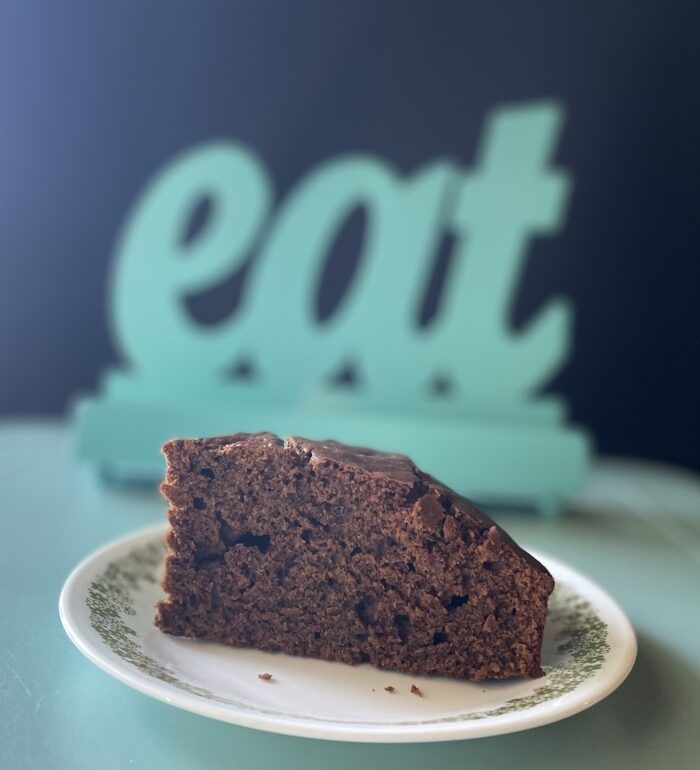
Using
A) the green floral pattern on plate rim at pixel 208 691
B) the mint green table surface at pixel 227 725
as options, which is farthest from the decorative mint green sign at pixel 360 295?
the green floral pattern on plate rim at pixel 208 691

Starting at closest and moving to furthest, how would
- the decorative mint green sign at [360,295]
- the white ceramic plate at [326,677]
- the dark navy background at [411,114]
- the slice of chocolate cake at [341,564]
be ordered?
the white ceramic plate at [326,677] → the slice of chocolate cake at [341,564] → the decorative mint green sign at [360,295] → the dark navy background at [411,114]

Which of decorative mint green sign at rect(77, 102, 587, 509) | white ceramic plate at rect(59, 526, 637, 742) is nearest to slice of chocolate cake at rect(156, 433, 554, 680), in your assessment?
white ceramic plate at rect(59, 526, 637, 742)

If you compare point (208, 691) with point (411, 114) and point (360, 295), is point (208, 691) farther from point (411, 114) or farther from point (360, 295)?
point (411, 114)

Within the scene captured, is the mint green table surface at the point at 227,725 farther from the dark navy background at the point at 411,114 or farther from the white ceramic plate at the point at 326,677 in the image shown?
the dark navy background at the point at 411,114

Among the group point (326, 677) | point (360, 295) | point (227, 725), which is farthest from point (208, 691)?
point (360, 295)

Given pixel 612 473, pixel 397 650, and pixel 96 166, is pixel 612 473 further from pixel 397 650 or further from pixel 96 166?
pixel 96 166

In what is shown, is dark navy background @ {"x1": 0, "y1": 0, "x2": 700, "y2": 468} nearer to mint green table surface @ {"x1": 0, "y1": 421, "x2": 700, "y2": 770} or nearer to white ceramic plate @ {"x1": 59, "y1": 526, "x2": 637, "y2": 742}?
mint green table surface @ {"x1": 0, "y1": 421, "x2": 700, "y2": 770}
